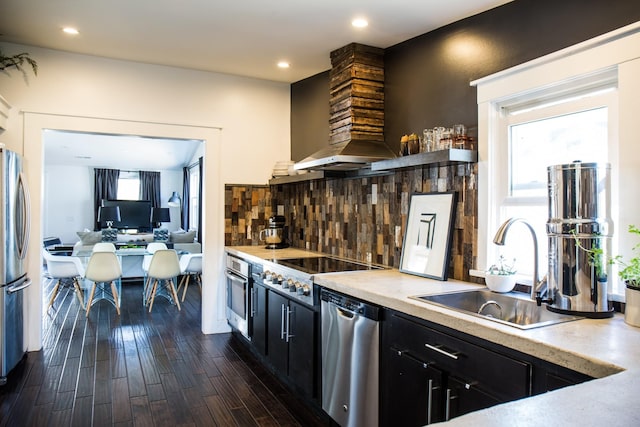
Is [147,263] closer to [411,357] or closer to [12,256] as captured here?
[12,256]

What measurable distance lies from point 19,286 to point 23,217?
547 mm

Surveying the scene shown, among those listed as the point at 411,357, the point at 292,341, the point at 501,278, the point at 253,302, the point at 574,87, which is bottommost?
the point at 292,341

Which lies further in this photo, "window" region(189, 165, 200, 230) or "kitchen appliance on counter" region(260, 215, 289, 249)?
"window" region(189, 165, 200, 230)

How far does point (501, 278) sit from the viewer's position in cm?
224

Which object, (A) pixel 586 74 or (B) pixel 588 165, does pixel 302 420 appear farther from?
(A) pixel 586 74

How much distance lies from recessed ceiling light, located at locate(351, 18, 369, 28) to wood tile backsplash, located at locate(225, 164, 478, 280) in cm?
104

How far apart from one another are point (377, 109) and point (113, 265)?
3998mm

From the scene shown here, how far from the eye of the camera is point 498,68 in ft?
8.05

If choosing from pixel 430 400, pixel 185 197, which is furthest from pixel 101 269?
pixel 185 197

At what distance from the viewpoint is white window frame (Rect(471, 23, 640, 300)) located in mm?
1821

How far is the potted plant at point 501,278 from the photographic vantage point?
224 centimetres

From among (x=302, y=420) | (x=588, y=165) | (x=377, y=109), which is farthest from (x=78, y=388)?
(x=588, y=165)

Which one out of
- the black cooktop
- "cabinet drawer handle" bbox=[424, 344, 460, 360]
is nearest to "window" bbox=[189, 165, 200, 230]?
the black cooktop

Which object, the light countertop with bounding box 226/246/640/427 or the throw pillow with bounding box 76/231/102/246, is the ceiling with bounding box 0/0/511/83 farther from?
the throw pillow with bounding box 76/231/102/246
